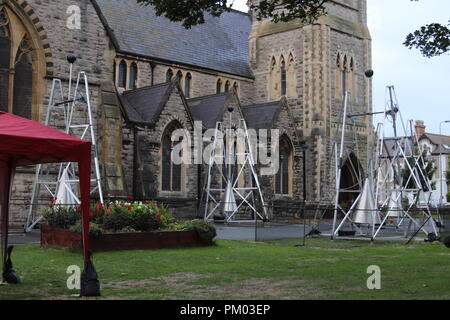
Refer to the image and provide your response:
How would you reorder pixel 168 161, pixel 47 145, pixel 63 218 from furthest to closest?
pixel 168 161 → pixel 63 218 → pixel 47 145

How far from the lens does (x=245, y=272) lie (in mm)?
11812

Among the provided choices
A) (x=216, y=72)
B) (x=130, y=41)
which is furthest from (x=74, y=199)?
(x=216, y=72)

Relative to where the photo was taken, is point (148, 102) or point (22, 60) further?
point (148, 102)

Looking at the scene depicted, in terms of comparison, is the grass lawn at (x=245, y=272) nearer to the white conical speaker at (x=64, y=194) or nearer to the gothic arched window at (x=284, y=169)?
the white conical speaker at (x=64, y=194)

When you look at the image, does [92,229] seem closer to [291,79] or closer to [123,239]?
[123,239]

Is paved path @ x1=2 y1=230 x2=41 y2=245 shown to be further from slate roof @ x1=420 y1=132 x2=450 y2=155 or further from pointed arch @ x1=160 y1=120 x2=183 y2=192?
slate roof @ x1=420 y1=132 x2=450 y2=155

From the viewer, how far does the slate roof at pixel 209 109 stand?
3331 centimetres

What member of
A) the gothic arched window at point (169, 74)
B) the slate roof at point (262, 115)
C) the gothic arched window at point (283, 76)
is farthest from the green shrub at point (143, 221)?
the gothic arched window at point (283, 76)

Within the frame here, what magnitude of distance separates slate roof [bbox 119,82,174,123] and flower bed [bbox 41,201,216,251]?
Answer: 12.9 m

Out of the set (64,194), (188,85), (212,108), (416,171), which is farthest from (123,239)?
(188,85)

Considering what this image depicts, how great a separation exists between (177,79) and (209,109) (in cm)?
347

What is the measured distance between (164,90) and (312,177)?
499 inches
